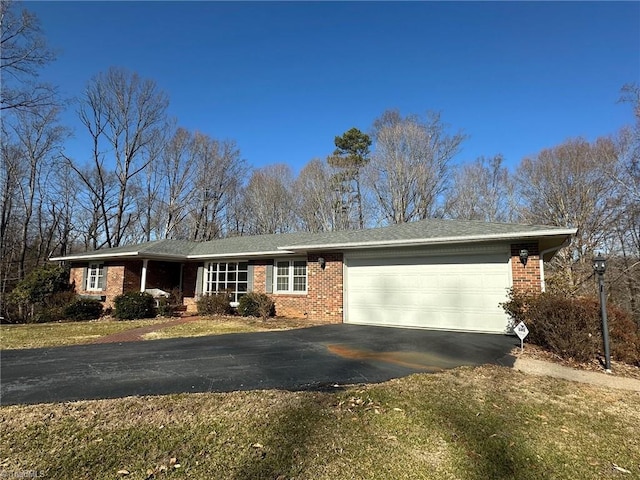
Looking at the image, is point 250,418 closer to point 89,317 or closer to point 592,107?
point 89,317

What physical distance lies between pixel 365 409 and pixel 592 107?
16109 millimetres

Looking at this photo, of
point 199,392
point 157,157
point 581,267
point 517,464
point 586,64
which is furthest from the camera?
point 157,157

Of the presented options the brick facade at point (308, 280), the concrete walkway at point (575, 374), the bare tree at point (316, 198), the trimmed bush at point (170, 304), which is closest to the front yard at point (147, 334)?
the brick facade at point (308, 280)

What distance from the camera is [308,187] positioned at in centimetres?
2656

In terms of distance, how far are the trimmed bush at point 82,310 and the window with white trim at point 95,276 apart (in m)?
1.47

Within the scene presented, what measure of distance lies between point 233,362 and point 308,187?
70.6ft

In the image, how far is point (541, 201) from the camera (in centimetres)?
2134

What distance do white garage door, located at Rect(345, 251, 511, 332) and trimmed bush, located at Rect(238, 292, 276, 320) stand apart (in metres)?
3.40

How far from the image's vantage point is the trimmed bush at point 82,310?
A: 14242 mm

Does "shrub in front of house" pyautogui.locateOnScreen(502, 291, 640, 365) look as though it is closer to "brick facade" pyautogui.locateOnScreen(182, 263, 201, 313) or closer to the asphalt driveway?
the asphalt driveway

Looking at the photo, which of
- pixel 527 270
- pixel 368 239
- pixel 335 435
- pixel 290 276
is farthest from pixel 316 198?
pixel 335 435

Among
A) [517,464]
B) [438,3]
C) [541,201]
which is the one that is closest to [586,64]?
[438,3]

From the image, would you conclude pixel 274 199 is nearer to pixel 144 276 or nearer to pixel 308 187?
pixel 308 187

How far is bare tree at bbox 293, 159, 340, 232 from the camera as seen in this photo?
25750mm
